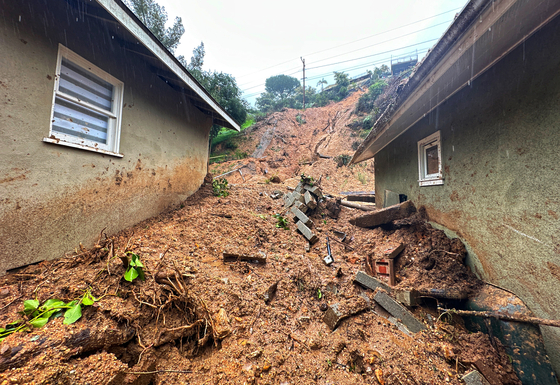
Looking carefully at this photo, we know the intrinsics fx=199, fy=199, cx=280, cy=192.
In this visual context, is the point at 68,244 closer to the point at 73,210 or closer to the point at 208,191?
the point at 73,210

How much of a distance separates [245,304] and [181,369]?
800 millimetres

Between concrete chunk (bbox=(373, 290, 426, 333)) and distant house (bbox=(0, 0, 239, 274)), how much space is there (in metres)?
4.04

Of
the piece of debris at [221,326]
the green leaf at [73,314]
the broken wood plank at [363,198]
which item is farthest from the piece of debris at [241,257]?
the broken wood plank at [363,198]

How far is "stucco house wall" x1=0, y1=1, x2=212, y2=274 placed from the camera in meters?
2.00

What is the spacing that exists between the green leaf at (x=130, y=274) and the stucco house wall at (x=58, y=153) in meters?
1.07

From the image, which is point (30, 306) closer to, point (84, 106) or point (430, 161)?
point (84, 106)

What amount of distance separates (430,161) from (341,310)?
3.50 meters

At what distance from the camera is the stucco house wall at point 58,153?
2002mm

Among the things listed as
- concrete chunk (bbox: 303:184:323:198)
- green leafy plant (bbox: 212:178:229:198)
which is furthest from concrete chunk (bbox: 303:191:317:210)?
green leafy plant (bbox: 212:178:229:198)

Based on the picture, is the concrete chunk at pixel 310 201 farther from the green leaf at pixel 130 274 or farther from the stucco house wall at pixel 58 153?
the green leaf at pixel 130 274

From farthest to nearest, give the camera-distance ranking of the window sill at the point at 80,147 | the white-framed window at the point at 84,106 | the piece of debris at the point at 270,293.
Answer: the piece of debris at the point at 270,293 < the white-framed window at the point at 84,106 < the window sill at the point at 80,147

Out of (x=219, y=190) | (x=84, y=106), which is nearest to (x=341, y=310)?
(x=219, y=190)

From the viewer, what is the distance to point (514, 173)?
7.24 ft

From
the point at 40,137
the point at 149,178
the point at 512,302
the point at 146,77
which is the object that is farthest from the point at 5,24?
the point at 512,302
